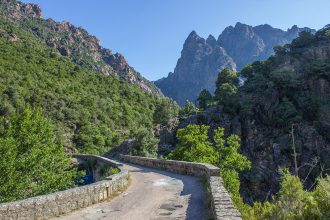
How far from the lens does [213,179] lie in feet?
46.5

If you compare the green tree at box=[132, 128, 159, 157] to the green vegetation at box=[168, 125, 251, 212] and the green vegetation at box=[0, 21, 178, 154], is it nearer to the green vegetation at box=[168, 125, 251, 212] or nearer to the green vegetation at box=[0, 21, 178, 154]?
A: the green vegetation at box=[0, 21, 178, 154]

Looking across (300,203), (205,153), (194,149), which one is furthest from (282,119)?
(300,203)

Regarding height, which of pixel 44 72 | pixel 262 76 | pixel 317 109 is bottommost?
pixel 317 109

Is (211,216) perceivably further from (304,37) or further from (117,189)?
(304,37)

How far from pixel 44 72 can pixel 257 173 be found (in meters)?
65.0

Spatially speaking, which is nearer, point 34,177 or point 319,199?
point 319,199

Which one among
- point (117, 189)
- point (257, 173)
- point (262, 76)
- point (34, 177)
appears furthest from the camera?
point (262, 76)

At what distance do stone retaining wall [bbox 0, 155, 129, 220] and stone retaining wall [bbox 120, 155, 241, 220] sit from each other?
4166 millimetres

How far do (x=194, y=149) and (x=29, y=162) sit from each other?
1923 centimetres

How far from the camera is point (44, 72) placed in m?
94.3

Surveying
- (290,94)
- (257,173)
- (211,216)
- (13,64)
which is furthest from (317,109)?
(13,64)

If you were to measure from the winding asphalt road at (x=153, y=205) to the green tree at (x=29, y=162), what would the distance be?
11087 mm

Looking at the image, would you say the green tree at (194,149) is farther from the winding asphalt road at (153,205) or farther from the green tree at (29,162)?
the winding asphalt road at (153,205)

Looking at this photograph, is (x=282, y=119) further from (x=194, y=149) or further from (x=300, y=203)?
(x=300, y=203)
